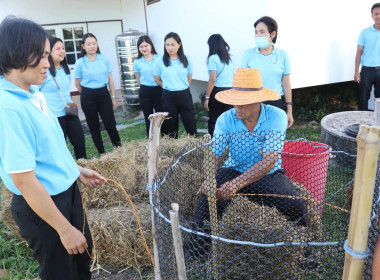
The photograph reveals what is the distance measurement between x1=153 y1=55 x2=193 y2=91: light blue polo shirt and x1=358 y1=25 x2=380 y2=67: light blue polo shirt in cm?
270

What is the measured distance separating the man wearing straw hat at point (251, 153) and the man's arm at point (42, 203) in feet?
3.13

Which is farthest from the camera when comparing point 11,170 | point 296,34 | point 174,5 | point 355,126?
point 174,5

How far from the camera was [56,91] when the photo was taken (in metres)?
4.45

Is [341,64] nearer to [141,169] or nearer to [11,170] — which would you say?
[141,169]

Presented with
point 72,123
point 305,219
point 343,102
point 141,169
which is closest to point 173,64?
point 72,123

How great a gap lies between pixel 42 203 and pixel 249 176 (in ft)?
4.60

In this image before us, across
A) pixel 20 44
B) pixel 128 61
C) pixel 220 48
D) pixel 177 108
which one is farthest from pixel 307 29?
pixel 128 61

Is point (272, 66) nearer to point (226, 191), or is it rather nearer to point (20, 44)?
point (226, 191)

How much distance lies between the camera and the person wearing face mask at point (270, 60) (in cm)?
421

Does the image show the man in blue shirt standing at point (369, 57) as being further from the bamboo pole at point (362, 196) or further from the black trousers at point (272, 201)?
the bamboo pole at point (362, 196)

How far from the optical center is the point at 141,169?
3.88m

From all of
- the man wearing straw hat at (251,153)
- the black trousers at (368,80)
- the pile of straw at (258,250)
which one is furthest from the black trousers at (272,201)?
the black trousers at (368,80)

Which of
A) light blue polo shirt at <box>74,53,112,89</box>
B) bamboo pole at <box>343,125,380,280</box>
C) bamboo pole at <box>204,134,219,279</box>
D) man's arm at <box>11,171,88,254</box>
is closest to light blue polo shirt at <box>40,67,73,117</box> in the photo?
light blue polo shirt at <box>74,53,112,89</box>

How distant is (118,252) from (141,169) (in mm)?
1034
